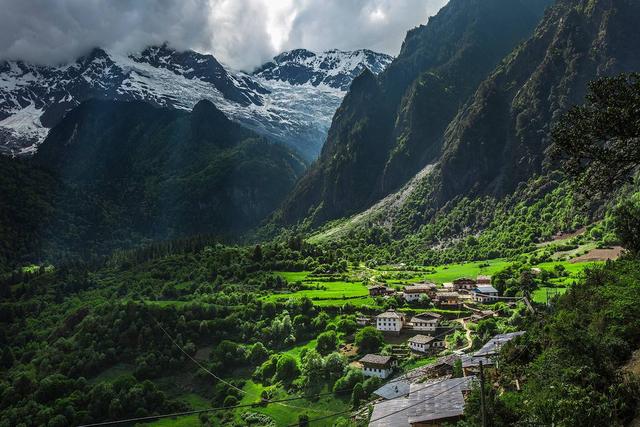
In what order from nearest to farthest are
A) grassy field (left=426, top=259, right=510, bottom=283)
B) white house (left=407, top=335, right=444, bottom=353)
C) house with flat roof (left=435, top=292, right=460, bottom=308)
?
white house (left=407, top=335, right=444, bottom=353)
house with flat roof (left=435, top=292, right=460, bottom=308)
grassy field (left=426, top=259, right=510, bottom=283)

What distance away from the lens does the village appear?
4784 centimetres

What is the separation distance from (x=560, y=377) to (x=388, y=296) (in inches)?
3291

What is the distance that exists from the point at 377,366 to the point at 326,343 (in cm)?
1853

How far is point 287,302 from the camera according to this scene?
120 metres

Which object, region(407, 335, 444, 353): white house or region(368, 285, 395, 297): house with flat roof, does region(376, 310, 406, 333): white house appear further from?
region(368, 285, 395, 297): house with flat roof

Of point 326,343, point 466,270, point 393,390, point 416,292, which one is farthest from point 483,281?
point 393,390

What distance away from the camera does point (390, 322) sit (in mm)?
97500

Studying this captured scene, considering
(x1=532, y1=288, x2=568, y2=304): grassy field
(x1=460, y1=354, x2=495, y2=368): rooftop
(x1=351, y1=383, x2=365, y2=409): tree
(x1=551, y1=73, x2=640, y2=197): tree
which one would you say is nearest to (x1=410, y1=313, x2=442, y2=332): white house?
(x1=532, y1=288, x2=568, y2=304): grassy field

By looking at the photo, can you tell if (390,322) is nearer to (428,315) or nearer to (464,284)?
(428,315)

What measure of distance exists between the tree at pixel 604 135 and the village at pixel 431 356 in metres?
15.4

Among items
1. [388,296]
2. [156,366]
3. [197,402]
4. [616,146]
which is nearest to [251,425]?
[197,402]

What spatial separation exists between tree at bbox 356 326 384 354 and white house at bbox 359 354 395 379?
26.6ft

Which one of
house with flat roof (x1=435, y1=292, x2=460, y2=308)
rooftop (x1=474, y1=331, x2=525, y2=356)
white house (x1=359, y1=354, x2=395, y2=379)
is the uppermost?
house with flat roof (x1=435, y1=292, x2=460, y2=308)

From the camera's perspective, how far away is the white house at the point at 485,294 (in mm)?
107750
